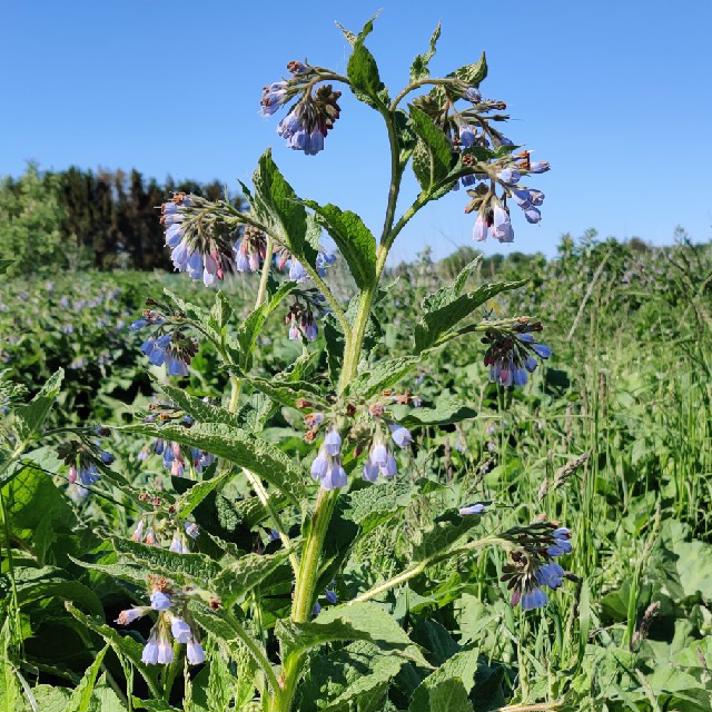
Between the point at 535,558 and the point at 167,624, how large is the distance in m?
0.74

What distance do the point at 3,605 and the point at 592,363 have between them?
257cm

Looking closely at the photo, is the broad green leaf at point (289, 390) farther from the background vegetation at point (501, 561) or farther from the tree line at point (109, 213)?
the tree line at point (109, 213)

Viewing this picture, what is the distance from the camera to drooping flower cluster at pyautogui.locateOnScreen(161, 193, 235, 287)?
6.09ft

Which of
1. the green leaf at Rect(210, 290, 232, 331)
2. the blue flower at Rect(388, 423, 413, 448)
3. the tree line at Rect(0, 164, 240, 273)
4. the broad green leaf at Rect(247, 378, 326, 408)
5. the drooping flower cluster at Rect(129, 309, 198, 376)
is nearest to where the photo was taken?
the blue flower at Rect(388, 423, 413, 448)

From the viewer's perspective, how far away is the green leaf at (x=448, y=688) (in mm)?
1634

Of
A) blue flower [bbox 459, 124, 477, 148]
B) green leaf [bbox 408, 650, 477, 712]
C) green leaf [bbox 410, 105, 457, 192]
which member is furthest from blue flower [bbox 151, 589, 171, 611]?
blue flower [bbox 459, 124, 477, 148]

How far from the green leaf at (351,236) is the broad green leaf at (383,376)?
0.70 ft

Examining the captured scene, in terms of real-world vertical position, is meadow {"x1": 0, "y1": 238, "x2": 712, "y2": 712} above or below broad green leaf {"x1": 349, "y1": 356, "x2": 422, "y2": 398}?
below

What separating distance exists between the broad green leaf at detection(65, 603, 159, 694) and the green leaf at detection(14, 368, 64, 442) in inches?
18.4

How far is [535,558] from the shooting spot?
5.66 ft

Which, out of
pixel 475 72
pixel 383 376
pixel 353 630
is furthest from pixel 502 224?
pixel 353 630

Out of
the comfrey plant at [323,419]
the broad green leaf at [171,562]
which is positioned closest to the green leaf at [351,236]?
the comfrey plant at [323,419]

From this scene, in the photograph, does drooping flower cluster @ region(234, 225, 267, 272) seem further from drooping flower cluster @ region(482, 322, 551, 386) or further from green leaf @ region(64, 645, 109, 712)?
green leaf @ region(64, 645, 109, 712)

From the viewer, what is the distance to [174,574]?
54.3 inches
